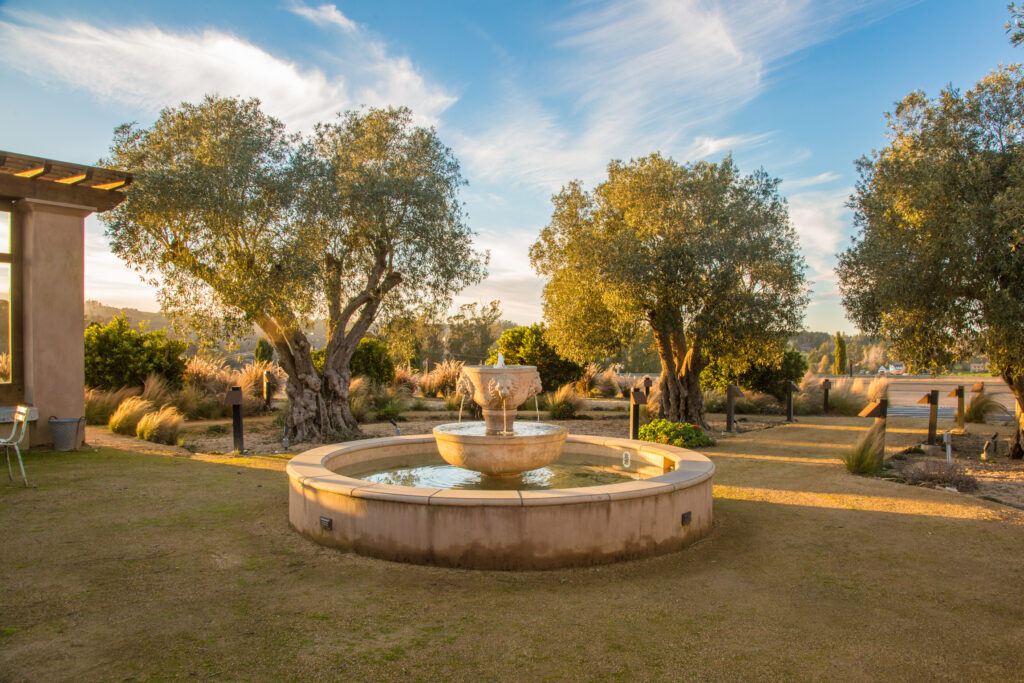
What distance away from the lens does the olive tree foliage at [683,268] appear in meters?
11.6

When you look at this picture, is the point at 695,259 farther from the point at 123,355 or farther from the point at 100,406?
the point at 123,355

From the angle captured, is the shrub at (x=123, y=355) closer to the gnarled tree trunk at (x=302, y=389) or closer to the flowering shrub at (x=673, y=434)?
the gnarled tree trunk at (x=302, y=389)

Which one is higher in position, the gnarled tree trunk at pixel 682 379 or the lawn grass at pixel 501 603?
the gnarled tree trunk at pixel 682 379

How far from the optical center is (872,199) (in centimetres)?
1048

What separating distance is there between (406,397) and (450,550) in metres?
14.8

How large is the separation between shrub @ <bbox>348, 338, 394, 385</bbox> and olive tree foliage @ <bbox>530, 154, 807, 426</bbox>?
756 cm

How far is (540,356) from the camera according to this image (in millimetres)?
18703

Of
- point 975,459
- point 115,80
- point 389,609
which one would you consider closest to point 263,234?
point 115,80

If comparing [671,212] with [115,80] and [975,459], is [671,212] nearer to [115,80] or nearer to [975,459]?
[975,459]

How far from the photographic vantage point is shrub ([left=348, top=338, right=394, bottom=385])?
61.3 feet

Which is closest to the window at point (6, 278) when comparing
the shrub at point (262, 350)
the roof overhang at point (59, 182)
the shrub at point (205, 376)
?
the roof overhang at point (59, 182)

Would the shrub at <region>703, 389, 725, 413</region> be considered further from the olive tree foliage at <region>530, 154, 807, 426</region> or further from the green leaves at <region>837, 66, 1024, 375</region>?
the green leaves at <region>837, 66, 1024, 375</region>

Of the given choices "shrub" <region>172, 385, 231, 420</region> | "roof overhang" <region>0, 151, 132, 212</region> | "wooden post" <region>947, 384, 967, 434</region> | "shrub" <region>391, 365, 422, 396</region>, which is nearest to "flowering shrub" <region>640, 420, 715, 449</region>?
"wooden post" <region>947, 384, 967, 434</region>

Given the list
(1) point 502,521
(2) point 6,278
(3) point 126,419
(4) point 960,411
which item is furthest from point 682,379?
(2) point 6,278
